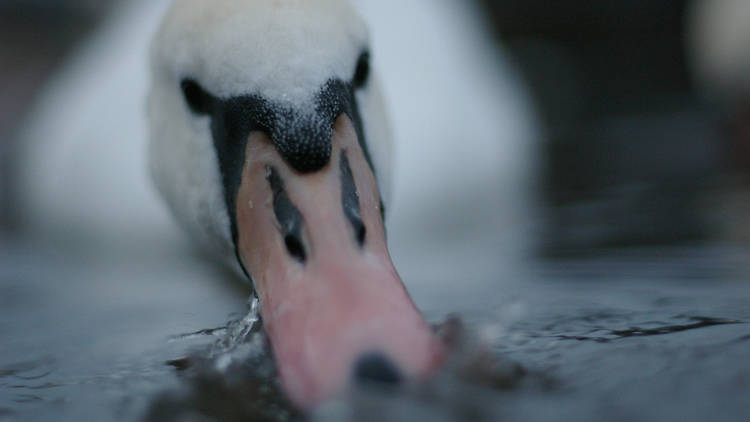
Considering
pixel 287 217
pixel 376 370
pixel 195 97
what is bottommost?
pixel 376 370

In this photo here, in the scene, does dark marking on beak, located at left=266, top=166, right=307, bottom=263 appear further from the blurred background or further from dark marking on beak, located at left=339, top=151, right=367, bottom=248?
the blurred background

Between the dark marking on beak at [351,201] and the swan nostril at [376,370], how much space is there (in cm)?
36

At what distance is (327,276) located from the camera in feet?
6.14

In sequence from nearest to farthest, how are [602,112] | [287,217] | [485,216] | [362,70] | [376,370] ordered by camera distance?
[376,370], [287,217], [362,70], [485,216], [602,112]

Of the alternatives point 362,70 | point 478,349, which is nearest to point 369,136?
point 362,70

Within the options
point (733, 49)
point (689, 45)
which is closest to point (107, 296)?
point (733, 49)

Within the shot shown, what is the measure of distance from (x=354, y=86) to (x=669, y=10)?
221 inches

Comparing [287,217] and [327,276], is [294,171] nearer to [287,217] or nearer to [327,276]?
[287,217]

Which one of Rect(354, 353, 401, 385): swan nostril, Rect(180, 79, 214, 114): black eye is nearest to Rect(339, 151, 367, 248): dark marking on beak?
Rect(354, 353, 401, 385): swan nostril

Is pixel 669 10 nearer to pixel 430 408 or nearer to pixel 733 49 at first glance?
pixel 733 49

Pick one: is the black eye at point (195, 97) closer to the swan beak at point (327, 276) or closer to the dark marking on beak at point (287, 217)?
the swan beak at point (327, 276)

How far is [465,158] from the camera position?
4.22 meters

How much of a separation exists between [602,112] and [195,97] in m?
4.24

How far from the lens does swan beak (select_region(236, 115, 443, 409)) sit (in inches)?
64.9
